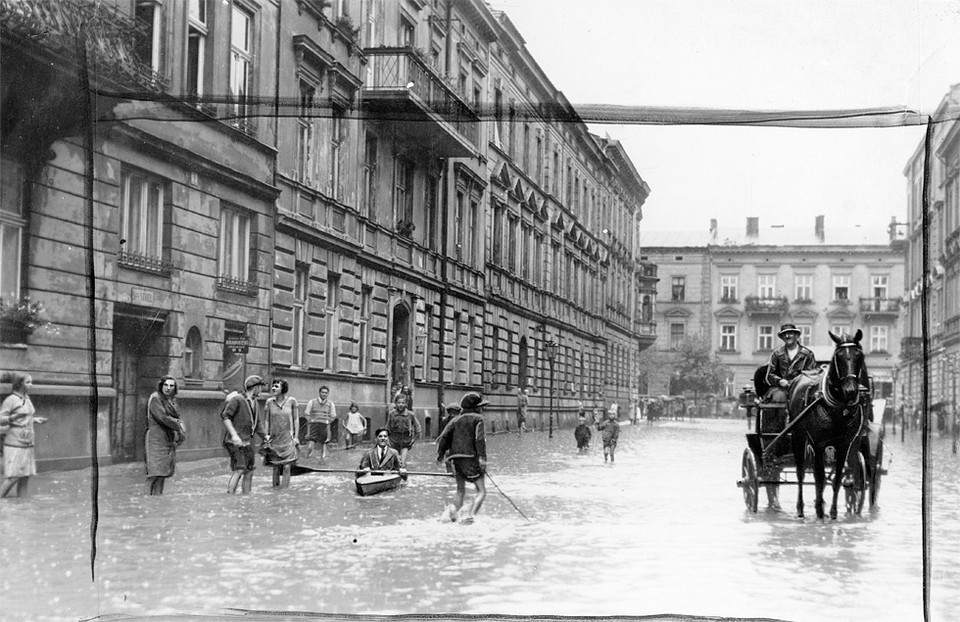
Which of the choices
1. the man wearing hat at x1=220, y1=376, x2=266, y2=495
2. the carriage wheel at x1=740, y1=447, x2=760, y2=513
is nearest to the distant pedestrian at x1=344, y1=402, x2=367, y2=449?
the man wearing hat at x1=220, y1=376, x2=266, y2=495

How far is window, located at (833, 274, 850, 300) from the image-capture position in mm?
8023

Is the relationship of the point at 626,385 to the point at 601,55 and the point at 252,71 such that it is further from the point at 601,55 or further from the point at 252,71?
the point at 252,71

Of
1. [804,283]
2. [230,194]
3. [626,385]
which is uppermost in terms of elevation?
[230,194]

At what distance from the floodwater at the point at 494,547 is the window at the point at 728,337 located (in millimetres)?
725

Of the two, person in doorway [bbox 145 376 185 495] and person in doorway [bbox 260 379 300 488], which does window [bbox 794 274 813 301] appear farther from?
person in doorway [bbox 145 376 185 495]

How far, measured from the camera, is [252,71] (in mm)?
8289

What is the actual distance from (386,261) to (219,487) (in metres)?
2.16

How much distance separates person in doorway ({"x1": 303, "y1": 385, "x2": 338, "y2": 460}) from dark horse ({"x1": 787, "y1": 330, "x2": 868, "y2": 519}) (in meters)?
3.72

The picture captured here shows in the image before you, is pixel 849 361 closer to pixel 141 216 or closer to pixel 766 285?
pixel 766 285

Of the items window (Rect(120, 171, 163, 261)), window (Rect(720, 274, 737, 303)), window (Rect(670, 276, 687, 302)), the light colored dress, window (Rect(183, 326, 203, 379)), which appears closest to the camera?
the light colored dress

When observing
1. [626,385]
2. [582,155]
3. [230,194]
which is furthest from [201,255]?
[626,385]

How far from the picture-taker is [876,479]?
27.0 feet

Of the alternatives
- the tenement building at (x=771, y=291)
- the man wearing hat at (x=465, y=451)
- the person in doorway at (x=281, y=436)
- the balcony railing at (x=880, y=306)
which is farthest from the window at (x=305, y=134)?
the balcony railing at (x=880, y=306)

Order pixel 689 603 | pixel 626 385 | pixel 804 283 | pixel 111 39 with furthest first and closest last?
pixel 626 385 → pixel 804 283 → pixel 111 39 → pixel 689 603
